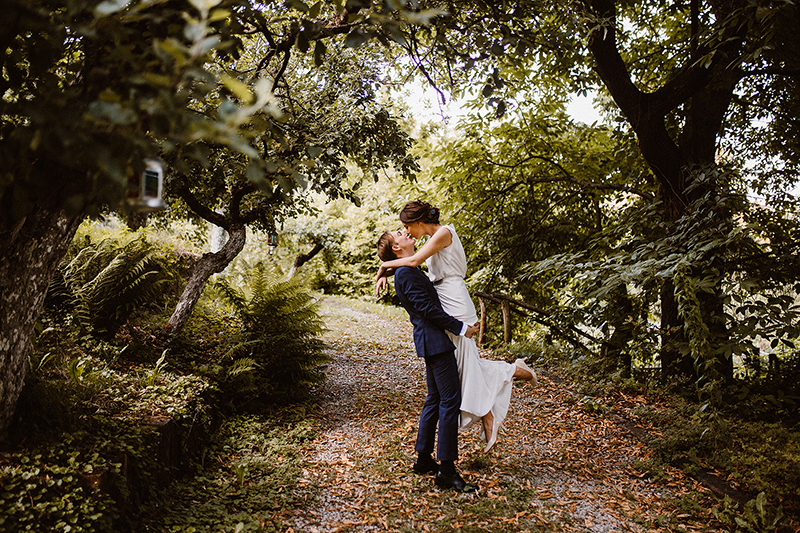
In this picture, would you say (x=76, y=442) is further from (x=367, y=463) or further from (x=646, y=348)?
(x=646, y=348)

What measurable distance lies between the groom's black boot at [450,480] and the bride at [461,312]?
319mm

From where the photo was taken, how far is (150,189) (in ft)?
7.24

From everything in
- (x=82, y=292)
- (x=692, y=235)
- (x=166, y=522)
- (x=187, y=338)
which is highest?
(x=692, y=235)

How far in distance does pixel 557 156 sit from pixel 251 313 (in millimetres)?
4996

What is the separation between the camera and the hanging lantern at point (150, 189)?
4.94 feet

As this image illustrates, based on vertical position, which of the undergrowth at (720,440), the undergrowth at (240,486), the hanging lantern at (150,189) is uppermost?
the hanging lantern at (150,189)

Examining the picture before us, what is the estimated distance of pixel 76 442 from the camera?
9.04 feet

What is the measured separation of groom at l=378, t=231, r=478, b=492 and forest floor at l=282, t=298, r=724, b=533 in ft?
0.77

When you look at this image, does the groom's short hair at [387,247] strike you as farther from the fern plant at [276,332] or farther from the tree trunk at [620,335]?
the tree trunk at [620,335]

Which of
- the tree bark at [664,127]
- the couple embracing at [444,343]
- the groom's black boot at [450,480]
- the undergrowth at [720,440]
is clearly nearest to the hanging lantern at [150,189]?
the couple embracing at [444,343]

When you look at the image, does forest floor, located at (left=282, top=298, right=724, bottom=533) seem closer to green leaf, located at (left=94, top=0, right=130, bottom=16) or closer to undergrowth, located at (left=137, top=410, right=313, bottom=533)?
undergrowth, located at (left=137, top=410, right=313, bottom=533)

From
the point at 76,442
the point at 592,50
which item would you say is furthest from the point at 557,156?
the point at 76,442

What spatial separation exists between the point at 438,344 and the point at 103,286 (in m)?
3.02

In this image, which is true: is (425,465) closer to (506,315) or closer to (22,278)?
(22,278)
